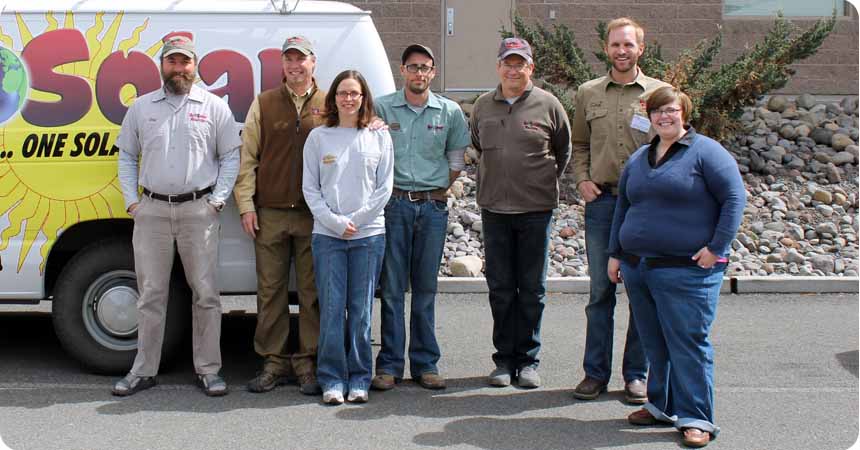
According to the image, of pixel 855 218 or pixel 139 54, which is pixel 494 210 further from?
pixel 855 218

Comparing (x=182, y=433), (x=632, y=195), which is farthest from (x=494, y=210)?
(x=182, y=433)

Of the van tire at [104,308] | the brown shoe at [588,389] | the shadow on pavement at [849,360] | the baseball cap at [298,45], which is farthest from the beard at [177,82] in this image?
the shadow on pavement at [849,360]

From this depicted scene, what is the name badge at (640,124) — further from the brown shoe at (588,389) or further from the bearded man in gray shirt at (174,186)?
the bearded man in gray shirt at (174,186)

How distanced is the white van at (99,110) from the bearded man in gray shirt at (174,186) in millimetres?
241

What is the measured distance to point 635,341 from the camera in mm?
5785

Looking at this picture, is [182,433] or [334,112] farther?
[334,112]

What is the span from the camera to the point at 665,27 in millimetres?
13805

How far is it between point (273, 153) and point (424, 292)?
1.23m

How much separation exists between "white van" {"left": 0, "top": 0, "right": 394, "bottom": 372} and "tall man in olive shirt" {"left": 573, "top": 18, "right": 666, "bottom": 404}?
1326mm

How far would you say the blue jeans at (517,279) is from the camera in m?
5.96

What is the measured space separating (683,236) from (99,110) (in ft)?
11.4

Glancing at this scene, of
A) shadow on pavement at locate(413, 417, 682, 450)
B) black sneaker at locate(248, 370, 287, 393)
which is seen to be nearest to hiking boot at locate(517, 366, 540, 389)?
shadow on pavement at locate(413, 417, 682, 450)

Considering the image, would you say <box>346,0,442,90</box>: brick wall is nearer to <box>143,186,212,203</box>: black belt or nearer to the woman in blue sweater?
<box>143,186,212,203</box>: black belt

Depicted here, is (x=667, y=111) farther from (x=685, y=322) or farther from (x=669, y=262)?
(x=685, y=322)
